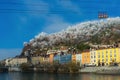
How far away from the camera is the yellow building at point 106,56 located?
327 feet

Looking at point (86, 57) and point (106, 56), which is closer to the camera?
point (106, 56)

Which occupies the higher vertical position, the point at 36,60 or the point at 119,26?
the point at 119,26

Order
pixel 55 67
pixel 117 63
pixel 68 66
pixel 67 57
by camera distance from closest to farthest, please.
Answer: pixel 117 63
pixel 68 66
pixel 55 67
pixel 67 57

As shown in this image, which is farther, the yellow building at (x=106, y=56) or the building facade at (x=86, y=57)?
the building facade at (x=86, y=57)

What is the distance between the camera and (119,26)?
192 metres

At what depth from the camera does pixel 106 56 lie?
103 m

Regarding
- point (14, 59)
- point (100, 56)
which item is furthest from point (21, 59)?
point (100, 56)

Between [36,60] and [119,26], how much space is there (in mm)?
55940

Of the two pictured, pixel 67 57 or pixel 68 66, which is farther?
pixel 67 57

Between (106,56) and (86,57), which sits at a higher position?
(106,56)

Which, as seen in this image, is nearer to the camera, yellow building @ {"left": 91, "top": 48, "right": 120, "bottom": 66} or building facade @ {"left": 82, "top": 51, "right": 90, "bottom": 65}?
yellow building @ {"left": 91, "top": 48, "right": 120, "bottom": 66}

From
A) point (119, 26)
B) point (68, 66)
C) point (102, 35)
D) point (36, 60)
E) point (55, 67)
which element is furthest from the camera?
point (119, 26)

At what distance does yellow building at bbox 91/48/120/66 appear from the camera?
99531mm

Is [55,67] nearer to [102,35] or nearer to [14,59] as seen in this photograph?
[102,35]
